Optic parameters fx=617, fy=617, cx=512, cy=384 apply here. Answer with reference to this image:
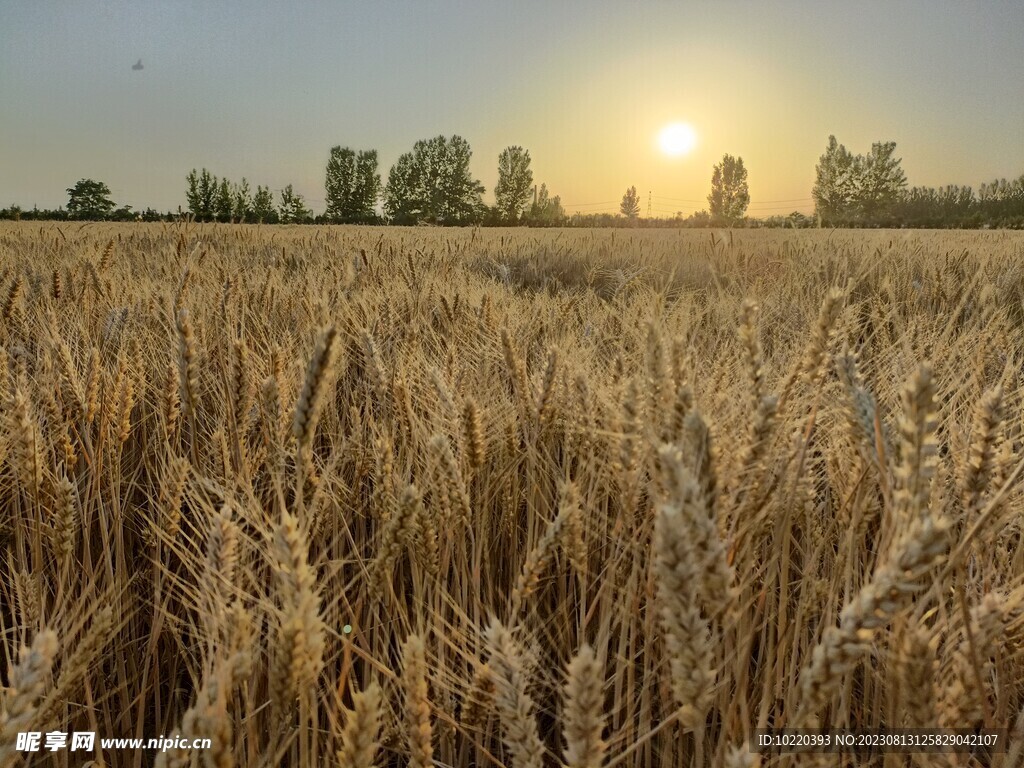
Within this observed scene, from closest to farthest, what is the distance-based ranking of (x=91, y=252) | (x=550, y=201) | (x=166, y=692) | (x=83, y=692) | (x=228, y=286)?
1. (x=83, y=692)
2. (x=166, y=692)
3. (x=228, y=286)
4. (x=91, y=252)
5. (x=550, y=201)

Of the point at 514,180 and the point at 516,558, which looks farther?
the point at 514,180

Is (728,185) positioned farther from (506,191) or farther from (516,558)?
(516,558)

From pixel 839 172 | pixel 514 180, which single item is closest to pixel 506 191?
pixel 514 180

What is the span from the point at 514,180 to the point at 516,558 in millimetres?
67317

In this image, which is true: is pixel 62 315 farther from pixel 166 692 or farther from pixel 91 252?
pixel 91 252

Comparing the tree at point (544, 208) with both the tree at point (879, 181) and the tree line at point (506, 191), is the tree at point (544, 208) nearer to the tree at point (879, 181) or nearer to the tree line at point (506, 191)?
the tree line at point (506, 191)

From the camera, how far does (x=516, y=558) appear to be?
116 cm

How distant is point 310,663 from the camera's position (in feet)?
1.92

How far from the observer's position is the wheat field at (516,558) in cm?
56

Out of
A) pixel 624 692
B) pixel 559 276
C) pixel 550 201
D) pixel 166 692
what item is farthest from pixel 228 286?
pixel 550 201

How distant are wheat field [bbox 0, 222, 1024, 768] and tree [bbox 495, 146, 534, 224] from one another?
65092mm

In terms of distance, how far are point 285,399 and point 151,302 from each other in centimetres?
175

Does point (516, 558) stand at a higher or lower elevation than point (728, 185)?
lower

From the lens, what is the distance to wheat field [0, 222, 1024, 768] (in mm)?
557
